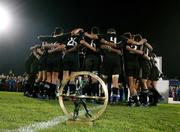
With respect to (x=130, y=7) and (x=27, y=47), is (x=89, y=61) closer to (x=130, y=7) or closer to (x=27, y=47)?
(x=130, y=7)

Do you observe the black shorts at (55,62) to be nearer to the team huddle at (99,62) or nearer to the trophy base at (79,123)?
the team huddle at (99,62)

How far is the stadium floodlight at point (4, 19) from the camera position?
2794 cm

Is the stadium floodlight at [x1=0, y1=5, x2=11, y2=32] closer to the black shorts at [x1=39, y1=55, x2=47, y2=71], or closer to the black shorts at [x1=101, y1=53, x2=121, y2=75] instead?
the black shorts at [x1=39, y1=55, x2=47, y2=71]

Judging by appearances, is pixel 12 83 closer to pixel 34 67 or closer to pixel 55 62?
pixel 34 67

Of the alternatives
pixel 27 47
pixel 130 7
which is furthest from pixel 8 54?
pixel 130 7

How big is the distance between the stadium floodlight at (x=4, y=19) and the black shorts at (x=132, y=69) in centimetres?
1385

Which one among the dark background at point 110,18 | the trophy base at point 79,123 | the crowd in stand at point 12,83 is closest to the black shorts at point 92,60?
the trophy base at point 79,123

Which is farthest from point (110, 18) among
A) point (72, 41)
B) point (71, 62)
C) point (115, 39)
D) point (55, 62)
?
point (72, 41)

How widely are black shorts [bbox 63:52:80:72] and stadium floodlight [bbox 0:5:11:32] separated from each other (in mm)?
13174

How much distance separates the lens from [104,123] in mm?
8555

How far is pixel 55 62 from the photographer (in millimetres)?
16125

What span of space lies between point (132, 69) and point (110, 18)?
11575 mm

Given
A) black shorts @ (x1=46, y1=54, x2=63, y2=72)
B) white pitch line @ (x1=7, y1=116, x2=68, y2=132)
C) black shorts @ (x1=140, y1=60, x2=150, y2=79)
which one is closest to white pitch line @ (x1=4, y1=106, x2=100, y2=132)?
white pitch line @ (x1=7, y1=116, x2=68, y2=132)

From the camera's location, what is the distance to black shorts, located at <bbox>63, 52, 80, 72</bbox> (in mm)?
15188
